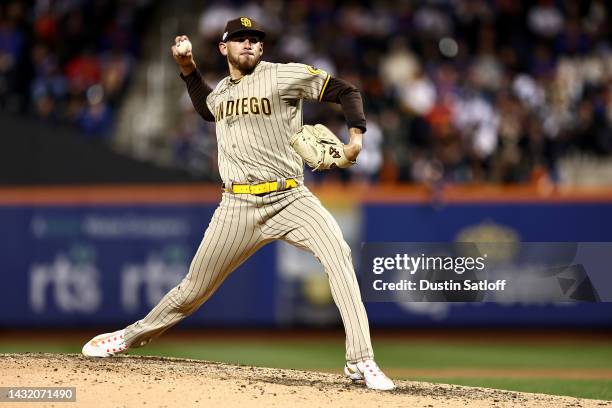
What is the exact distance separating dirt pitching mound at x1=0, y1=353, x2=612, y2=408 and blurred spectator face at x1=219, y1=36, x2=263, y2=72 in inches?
68.0

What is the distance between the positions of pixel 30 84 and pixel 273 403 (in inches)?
348

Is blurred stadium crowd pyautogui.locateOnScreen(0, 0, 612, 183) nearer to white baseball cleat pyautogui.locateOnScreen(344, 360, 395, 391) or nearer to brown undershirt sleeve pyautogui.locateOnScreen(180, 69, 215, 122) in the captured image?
brown undershirt sleeve pyautogui.locateOnScreen(180, 69, 215, 122)

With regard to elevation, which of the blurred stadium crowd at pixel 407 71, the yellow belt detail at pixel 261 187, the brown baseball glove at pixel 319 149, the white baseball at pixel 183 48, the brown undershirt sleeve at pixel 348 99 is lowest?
the yellow belt detail at pixel 261 187

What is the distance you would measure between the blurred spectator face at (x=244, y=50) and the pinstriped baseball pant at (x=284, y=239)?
28.1 inches

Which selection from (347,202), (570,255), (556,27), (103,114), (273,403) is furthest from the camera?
(556,27)

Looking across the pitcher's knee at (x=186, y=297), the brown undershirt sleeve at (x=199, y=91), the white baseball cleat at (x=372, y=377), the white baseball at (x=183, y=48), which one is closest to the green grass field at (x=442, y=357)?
the white baseball cleat at (x=372, y=377)

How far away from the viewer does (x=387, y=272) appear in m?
7.05

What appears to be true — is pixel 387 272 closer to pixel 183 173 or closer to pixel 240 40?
pixel 240 40

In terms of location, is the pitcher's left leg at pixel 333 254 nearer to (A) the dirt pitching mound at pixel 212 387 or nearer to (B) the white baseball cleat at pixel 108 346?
(A) the dirt pitching mound at pixel 212 387

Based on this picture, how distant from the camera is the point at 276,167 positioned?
5938mm

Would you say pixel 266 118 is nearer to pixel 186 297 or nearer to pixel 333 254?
pixel 333 254

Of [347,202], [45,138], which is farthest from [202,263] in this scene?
[45,138]

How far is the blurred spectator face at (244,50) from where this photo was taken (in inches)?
235

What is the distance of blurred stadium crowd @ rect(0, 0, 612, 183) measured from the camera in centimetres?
1266
